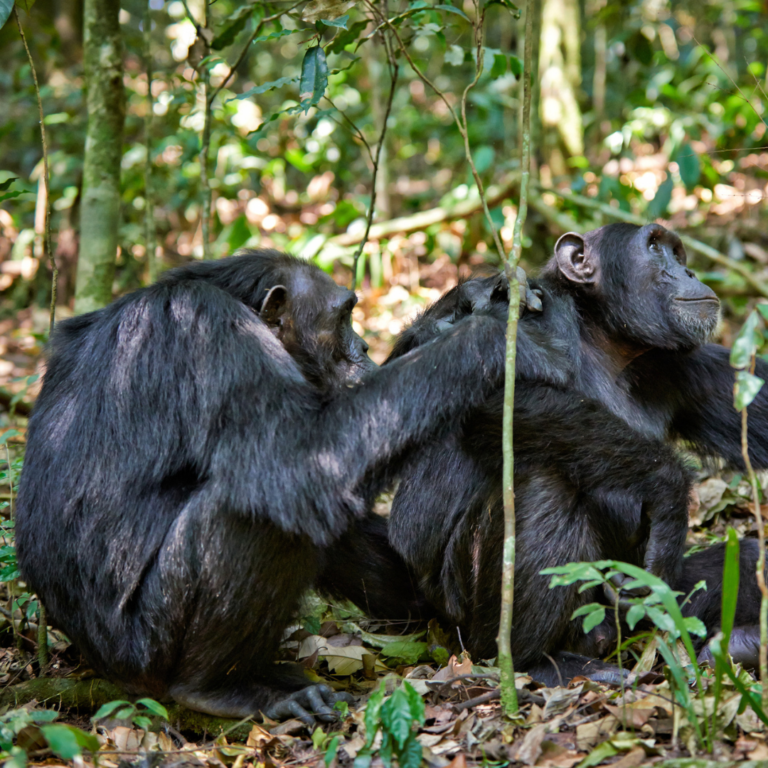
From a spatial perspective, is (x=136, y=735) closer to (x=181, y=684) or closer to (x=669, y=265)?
(x=181, y=684)

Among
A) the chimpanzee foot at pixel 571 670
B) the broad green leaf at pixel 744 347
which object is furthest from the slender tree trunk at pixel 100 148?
the broad green leaf at pixel 744 347

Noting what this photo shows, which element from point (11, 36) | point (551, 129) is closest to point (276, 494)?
point (551, 129)

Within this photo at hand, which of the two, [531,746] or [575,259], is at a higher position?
[575,259]

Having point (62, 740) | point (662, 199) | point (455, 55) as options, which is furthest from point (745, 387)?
point (662, 199)

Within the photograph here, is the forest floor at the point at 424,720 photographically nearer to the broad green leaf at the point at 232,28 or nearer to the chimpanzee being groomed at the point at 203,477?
the chimpanzee being groomed at the point at 203,477

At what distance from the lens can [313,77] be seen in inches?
177

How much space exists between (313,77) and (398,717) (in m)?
3.24

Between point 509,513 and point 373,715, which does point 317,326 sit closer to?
point 509,513

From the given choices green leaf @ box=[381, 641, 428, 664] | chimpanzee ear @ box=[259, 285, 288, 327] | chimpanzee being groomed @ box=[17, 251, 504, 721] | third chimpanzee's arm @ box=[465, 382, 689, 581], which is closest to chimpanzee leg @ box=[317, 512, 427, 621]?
green leaf @ box=[381, 641, 428, 664]

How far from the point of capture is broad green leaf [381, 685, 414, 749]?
9.47 ft

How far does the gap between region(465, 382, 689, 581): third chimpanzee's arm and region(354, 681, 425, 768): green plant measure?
1.49 metres

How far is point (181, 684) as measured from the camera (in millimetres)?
3848

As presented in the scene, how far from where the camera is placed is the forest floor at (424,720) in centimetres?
293

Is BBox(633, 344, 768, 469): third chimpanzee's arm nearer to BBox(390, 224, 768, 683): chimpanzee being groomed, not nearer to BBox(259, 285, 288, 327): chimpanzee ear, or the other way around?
BBox(390, 224, 768, 683): chimpanzee being groomed
